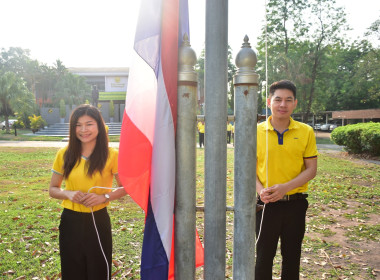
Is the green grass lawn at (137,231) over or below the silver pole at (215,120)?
below

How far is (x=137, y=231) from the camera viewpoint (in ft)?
16.0

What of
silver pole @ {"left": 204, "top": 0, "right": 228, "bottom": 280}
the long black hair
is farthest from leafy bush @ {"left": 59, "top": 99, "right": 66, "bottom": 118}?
silver pole @ {"left": 204, "top": 0, "right": 228, "bottom": 280}

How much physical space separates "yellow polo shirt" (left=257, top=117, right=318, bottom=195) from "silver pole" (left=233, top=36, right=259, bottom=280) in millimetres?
955

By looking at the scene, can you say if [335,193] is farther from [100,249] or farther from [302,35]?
[302,35]

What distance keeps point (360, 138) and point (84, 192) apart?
14.7 m

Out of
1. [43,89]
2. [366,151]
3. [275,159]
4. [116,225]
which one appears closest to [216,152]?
[275,159]

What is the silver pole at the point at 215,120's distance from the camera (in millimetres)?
1611

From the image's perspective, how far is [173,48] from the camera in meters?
1.71

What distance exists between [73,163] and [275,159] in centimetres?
163

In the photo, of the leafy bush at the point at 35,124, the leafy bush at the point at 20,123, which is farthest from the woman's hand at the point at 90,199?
the leafy bush at the point at 20,123

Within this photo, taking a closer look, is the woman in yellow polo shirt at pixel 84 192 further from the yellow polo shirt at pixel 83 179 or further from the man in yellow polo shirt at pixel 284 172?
the man in yellow polo shirt at pixel 284 172

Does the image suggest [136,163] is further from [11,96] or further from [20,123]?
[20,123]

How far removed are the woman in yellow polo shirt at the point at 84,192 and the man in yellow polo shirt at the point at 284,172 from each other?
122 centimetres

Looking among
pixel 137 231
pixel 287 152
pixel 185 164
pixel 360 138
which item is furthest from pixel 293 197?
pixel 360 138
